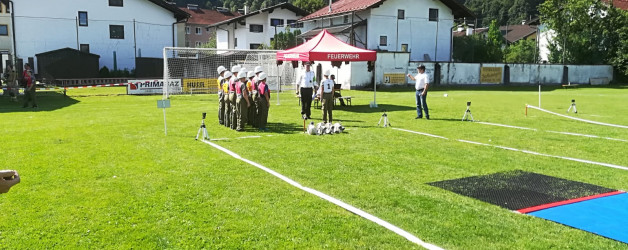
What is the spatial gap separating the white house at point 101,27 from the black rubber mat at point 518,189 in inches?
1574

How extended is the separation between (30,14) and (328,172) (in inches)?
1602

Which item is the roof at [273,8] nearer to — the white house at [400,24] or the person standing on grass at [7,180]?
the white house at [400,24]

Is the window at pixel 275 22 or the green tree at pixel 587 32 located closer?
the green tree at pixel 587 32

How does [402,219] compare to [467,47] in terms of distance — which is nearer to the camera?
[402,219]

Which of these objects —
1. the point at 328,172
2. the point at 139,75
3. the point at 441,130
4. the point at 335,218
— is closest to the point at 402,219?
the point at 335,218

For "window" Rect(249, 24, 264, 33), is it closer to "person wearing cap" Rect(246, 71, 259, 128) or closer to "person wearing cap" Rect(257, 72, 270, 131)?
"person wearing cap" Rect(246, 71, 259, 128)

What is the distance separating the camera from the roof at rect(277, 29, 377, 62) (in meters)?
18.5

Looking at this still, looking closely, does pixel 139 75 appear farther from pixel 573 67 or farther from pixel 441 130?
pixel 573 67

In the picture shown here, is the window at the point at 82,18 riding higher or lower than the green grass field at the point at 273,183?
higher

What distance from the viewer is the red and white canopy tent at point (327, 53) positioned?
729 inches

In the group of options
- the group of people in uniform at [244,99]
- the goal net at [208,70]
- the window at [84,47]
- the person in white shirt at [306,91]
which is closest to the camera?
the group of people in uniform at [244,99]

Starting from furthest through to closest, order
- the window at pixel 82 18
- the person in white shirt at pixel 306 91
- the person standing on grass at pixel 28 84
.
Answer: the window at pixel 82 18 → the person standing on grass at pixel 28 84 → the person in white shirt at pixel 306 91

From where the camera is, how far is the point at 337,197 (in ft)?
23.1

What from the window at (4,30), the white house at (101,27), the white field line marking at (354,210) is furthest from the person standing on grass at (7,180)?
the window at (4,30)
